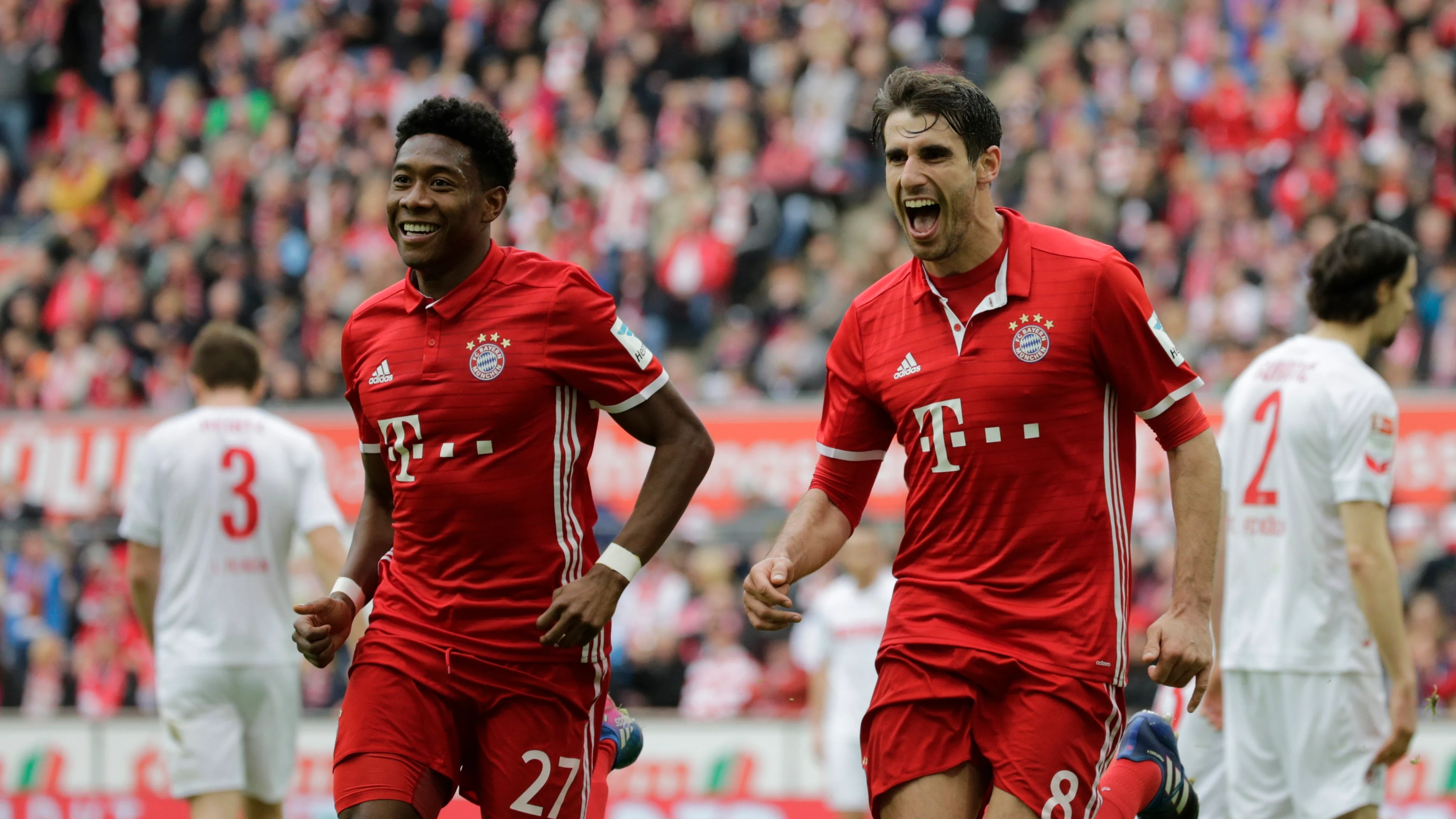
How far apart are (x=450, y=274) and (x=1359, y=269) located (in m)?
3.35

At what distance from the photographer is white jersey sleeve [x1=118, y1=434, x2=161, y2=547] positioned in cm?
805

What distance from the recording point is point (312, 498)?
8.08m

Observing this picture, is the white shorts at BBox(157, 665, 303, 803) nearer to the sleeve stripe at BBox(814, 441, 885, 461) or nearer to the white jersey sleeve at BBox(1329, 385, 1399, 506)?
the sleeve stripe at BBox(814, 441, 885, 461)

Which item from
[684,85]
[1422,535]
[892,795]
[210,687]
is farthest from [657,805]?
[684,85]

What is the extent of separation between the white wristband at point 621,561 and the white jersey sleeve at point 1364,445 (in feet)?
8.85

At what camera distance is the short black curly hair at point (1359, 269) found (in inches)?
256

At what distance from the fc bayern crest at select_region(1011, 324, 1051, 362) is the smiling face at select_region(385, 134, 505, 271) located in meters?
1.61

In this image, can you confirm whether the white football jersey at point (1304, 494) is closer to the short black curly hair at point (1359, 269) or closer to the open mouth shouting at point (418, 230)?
the short black curly hair at point (1359, 269)

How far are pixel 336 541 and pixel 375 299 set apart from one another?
2608 millimetres

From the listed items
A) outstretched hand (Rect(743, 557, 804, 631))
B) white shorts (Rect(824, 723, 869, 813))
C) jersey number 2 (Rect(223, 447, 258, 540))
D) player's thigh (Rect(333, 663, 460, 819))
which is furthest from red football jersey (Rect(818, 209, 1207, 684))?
white shorts (Rect(824, 723, 869, 813))

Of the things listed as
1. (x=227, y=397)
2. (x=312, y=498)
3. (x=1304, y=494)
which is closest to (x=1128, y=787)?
(x=1304, y=494)

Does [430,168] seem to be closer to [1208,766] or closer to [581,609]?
[581,609]

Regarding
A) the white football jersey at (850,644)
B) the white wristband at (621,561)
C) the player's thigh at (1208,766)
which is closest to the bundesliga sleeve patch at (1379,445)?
the player's thigh at (1208,766)

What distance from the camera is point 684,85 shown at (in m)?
19.2
